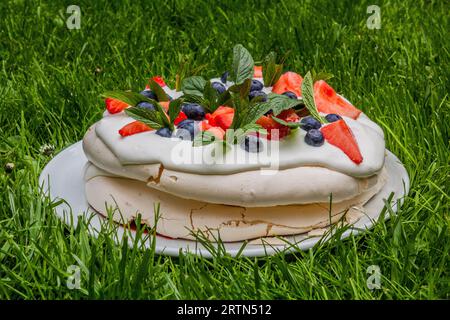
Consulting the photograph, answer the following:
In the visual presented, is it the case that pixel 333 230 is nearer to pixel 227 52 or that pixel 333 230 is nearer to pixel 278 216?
pixel 278 216

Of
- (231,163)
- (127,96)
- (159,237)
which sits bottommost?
(159,237)

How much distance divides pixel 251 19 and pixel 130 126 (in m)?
1.78

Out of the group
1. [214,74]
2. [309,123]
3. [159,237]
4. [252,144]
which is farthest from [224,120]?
[214,74]

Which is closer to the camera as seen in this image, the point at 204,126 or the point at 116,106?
the point at 204,126

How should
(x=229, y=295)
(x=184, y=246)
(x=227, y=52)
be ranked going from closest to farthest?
(x=229, y=295), (x=184, y=246), (x=227, y=52)

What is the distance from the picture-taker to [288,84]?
239cm

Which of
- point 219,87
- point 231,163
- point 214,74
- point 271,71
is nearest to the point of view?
point 231,163

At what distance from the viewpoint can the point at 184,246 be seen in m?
2.05

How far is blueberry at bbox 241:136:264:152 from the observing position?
2.02 metres

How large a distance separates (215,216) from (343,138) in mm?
388

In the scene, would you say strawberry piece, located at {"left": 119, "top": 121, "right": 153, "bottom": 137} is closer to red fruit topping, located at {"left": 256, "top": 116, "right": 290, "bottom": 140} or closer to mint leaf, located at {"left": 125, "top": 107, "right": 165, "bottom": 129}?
mint leaf, located at {"left": 125, "top": 107, "right": 165, "bottom": 129}

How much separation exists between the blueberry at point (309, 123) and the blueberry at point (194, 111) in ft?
0.87

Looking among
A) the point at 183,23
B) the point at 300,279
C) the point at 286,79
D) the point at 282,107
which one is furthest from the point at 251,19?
the point at 300,279

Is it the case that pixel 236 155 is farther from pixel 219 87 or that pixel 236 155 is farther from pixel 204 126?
pixel 219 87
